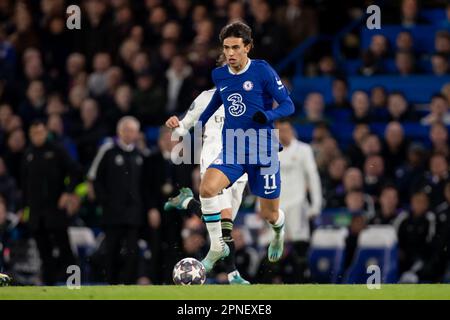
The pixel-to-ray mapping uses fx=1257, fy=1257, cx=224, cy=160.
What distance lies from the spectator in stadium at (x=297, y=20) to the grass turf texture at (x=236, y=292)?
8.11m

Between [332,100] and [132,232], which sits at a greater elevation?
[332,100]

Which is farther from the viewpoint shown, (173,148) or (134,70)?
(134,70)

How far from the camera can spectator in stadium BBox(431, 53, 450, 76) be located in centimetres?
1741

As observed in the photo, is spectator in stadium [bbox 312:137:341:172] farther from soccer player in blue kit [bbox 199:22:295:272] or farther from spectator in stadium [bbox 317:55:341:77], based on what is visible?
soccer player in blue kit [bbox 199:22:295:272]

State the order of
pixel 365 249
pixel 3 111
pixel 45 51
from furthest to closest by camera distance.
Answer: pixel 45 51 → pixel 3 111 → pixel 365 249

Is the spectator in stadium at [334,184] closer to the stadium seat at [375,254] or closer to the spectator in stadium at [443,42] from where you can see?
Result: the stadium seat at [375,254]

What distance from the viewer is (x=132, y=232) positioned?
15766 mm

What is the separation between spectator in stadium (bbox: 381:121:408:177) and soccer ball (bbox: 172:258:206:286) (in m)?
5.28

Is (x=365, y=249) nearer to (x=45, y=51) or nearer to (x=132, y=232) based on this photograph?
(x=132, y=232)

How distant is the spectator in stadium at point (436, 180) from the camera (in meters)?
15.5

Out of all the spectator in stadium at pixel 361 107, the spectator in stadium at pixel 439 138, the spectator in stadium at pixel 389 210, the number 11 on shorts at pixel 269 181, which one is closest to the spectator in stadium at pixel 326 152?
the spectator in stadium at pixel 361 107

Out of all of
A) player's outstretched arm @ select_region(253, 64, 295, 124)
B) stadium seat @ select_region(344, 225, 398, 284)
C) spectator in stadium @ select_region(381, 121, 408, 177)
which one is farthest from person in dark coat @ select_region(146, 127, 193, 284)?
player's outstretched arm @ select_region(253, 64, 295, 124)
